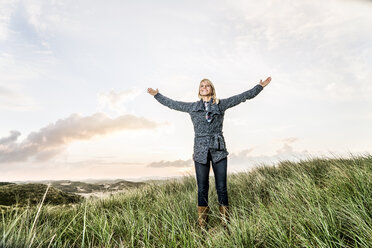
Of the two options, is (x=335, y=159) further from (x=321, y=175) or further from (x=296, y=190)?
(x=296, y=190)

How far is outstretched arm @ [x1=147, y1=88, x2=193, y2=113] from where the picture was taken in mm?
4738

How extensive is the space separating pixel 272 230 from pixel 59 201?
5883 millimetres

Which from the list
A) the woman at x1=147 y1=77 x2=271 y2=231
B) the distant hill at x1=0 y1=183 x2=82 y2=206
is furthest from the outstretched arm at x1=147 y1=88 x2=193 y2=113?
the distant hill at x1=0 y1=183 x2=82 y2=206

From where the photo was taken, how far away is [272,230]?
270 cm

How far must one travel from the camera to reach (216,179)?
170 inches

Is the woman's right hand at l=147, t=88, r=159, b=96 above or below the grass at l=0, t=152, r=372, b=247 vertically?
above

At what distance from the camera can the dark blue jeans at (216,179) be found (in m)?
4.23

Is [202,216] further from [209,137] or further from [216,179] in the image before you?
[209,137]

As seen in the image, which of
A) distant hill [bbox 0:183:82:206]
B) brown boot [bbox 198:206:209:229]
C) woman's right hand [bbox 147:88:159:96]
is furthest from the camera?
distant hill [bbox 0:183:82:206]

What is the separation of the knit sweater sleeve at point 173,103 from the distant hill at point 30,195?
13.0ft

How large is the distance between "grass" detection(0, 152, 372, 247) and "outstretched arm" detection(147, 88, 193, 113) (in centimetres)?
173

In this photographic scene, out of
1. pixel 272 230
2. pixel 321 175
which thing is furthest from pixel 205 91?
pixel 321 175

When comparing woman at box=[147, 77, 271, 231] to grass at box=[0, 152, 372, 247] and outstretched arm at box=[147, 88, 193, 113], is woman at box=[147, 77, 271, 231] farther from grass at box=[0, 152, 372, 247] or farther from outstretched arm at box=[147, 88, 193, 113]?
grass at box=[0, 152, 372, 247]

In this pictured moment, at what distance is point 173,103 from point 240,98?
4.09 feet
